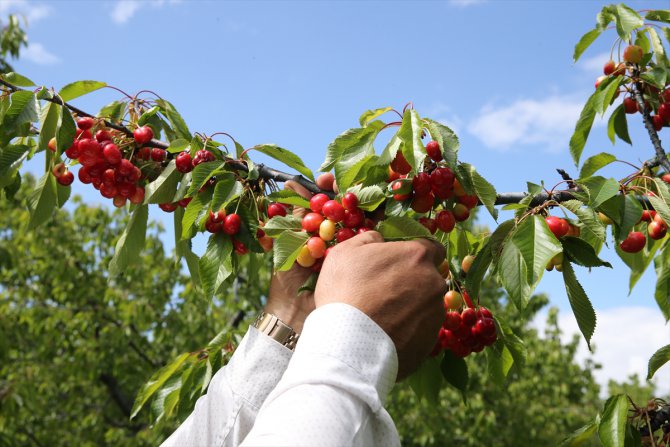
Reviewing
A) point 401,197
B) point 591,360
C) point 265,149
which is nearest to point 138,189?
point 265,149

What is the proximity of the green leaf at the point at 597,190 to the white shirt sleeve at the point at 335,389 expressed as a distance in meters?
0.79

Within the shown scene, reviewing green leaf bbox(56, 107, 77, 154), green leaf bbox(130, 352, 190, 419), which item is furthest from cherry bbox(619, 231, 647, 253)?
green leaf bbox(130, 352, 190, 419)

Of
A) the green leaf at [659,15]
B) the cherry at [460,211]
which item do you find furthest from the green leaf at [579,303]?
the green leaf at [659,15]

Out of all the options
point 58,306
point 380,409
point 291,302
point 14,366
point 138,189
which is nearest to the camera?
point 380,409

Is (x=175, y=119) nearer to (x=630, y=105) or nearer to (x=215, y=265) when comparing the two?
(x=215, y=265)

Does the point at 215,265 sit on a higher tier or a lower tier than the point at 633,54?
lower

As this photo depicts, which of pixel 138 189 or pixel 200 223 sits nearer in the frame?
pixel 200 223

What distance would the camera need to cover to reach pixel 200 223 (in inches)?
76.2

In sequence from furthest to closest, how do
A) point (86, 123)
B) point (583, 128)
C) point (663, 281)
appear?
point (583, 128)
point (663, 281)
point (86, 123)

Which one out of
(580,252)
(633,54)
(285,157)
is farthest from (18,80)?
(633,54)

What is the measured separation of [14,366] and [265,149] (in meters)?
10.1

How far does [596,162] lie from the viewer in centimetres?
223

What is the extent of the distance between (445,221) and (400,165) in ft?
0.66

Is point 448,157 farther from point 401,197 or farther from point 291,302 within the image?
point 291,302
